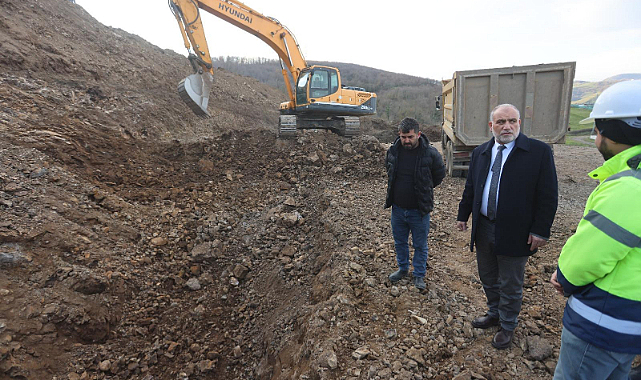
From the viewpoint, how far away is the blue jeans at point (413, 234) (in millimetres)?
3262

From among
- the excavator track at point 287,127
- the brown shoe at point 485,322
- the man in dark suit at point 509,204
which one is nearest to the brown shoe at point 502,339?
the man in dark suit at point 509,204

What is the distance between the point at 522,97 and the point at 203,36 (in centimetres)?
697

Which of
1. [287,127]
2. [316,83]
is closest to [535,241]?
[287,127]

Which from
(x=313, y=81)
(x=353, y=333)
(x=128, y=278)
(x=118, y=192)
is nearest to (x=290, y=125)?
(x=313, y=81)

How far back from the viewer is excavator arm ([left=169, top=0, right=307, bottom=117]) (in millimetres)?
7953

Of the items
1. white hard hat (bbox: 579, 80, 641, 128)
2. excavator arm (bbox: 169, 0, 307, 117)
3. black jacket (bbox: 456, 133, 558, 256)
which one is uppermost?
excavator arm (bbox: 169, 0, 307, 117)

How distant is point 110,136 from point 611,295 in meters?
7.88

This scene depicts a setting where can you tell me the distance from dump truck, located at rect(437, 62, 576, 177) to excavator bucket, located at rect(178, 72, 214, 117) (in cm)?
558

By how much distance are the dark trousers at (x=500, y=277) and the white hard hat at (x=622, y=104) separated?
3.77 ft

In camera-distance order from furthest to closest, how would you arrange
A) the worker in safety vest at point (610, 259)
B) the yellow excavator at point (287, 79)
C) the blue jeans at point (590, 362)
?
the yellow excavator at point (287, 79) → the blue jeans at point (590, 362) → the worker in safety vest at point (610, 259)

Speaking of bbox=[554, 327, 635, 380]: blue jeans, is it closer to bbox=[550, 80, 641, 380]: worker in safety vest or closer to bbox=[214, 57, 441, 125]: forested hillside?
bbox=[550, 80, 641, 380]: worker in safety vest

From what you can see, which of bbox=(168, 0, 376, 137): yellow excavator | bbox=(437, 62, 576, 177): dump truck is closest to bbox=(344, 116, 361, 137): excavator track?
bbox=(168, 0, 376, 137): yellow excavator

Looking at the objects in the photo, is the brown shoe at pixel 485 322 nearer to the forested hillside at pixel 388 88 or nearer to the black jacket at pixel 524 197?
the black jacket at pixel 524 197

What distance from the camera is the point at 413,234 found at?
3338 mm
